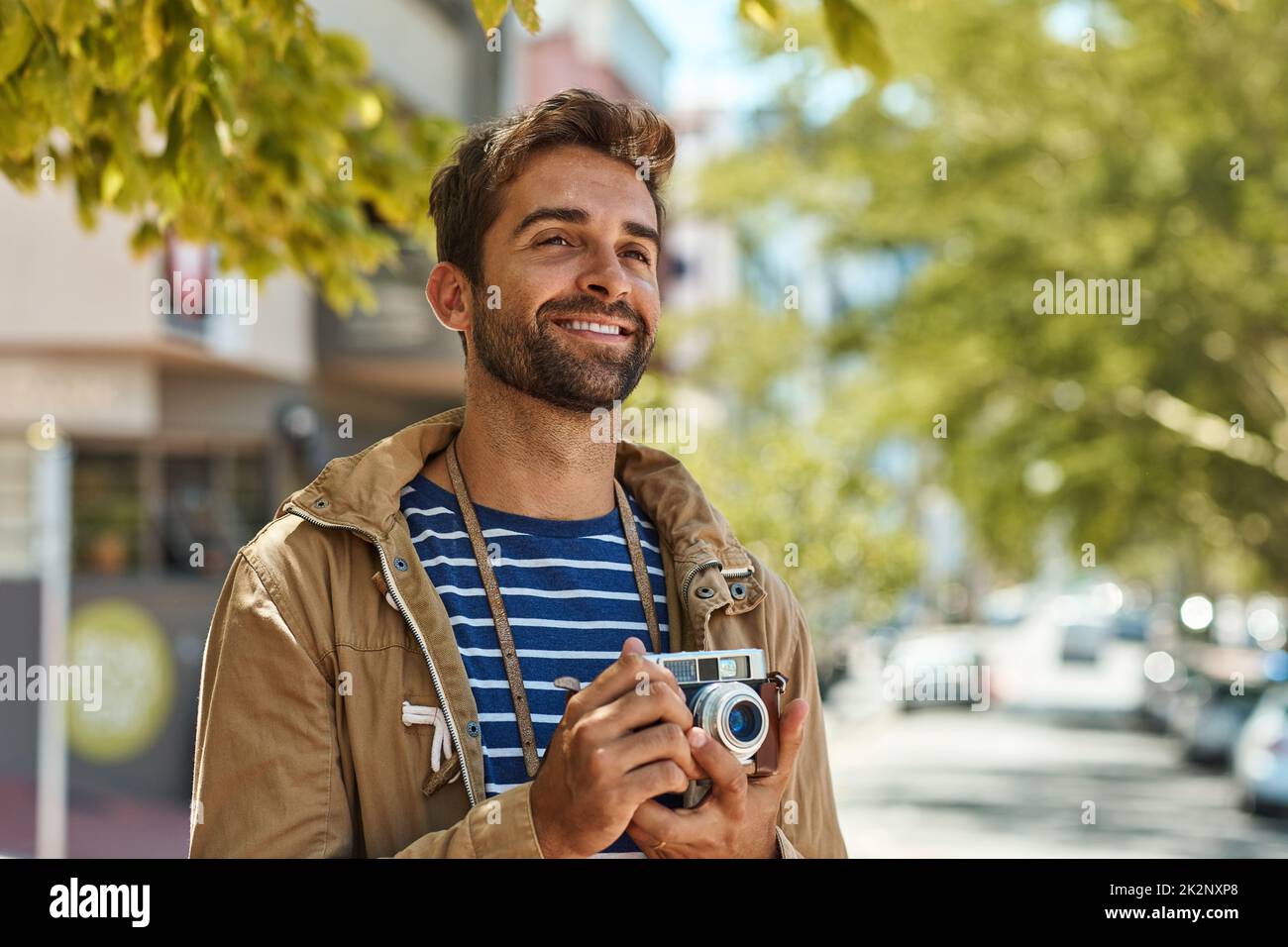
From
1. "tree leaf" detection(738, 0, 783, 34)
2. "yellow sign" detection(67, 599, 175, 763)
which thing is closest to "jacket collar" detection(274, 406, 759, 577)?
"tree leaf" detection(738, 0, 783, 34)

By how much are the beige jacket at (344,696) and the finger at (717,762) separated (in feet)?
0.75

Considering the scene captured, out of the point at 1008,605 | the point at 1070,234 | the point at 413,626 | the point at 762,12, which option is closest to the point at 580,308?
the point at 413,626

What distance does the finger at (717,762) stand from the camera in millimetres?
2096

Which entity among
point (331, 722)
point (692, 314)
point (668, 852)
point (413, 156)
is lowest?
point (668, 852)

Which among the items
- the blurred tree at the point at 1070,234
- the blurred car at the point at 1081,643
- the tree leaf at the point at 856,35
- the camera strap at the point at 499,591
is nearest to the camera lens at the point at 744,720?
the camera strap at the point at 499,591

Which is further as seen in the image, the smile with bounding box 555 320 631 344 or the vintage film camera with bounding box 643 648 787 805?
the smile with bounding box 555 320 631 344

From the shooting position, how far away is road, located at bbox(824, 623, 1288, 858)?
1464 centimetres

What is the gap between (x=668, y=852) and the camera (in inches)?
85.6

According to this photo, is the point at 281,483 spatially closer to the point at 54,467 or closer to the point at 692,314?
the point at 54,467

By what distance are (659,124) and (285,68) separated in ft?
11.0

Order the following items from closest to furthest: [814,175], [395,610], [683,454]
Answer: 1. [395,610]
2. [683,454]
3. [814,175]

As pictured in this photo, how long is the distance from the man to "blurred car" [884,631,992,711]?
23873 mm

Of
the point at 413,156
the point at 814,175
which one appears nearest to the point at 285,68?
the point at 413,156

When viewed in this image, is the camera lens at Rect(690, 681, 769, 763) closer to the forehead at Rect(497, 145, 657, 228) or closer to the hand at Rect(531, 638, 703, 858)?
the hand at Rect(531, 638, 703, 858)
